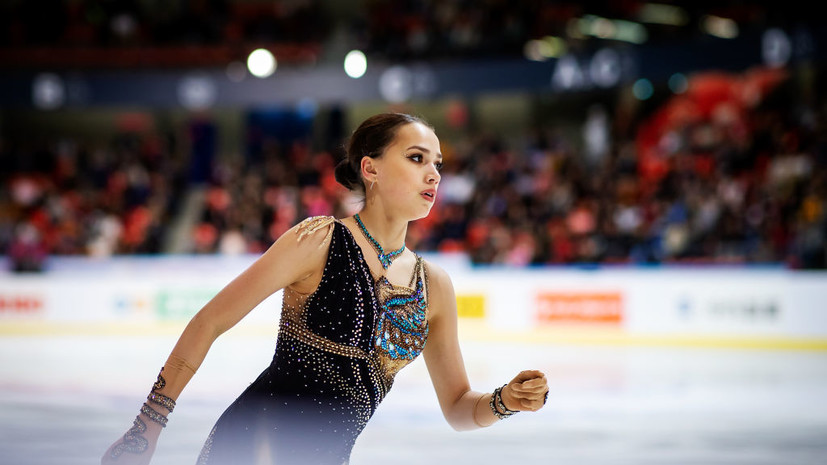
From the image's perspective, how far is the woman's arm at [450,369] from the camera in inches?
91.2

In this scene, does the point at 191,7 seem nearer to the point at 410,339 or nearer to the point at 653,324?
the point at 653,324

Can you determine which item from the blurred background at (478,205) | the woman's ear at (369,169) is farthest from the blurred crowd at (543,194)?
the woman's ear at (369,169)

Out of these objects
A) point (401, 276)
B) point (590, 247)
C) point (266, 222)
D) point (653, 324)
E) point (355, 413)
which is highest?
point (266, 222)

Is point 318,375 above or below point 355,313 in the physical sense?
below

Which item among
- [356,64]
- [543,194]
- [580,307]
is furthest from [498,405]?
[356,64]

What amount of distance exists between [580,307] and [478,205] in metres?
4.05

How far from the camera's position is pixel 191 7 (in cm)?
1941

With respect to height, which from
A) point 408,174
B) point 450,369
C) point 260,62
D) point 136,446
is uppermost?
point 260,62

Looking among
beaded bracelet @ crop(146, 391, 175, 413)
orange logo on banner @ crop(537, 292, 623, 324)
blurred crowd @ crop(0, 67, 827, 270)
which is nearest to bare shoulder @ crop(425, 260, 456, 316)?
beaded bracelet @ crop(146, 391, 175, 413)

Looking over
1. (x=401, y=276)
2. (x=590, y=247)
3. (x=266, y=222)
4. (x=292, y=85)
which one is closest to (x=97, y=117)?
(x=292, y=85)

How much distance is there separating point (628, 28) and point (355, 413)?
18.2 m

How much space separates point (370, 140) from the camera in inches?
88.0

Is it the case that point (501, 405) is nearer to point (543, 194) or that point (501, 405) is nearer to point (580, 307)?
point (580, 307)

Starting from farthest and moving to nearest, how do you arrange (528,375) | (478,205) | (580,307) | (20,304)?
1. (478,205)
2. (20,304)
3. (580,307)
4. (528,375)
